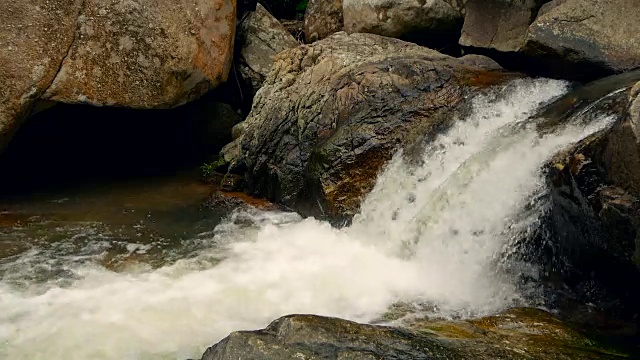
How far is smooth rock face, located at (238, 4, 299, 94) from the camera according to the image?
9336 millimetres

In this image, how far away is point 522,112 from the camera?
6.09 meters

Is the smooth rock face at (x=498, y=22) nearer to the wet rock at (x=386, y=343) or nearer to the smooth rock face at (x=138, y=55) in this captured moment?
the smooth rock face at (x=138, y=55)

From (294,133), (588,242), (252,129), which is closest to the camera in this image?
(588,242)

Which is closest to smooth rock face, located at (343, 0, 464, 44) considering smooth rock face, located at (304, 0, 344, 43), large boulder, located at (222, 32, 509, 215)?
large boulder, located at (222, 32, 509, 215)

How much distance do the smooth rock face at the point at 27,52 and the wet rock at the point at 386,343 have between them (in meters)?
5.14

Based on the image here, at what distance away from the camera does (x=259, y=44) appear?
9.45 meters

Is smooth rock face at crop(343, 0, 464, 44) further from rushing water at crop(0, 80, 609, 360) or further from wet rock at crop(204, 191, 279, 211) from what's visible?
wet rock at crop(204, 191, 279, 211)

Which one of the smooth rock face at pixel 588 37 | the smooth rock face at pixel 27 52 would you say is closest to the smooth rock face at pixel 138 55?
the smooth rock face at pixel 27 52

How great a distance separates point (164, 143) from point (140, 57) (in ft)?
8.26

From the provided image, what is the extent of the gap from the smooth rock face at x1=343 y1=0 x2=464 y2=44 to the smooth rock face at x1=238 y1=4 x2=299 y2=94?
5.30ft

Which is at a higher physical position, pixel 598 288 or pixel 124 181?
pixel 598 288

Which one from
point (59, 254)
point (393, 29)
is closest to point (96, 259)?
point (59, 254)

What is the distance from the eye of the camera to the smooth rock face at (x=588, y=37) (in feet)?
19.3

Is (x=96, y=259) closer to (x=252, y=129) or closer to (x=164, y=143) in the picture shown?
(x=252, y=129)
